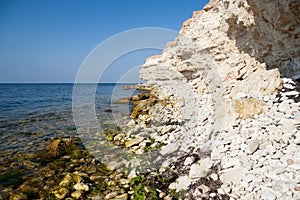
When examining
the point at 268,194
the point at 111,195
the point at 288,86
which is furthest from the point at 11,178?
the point at 288,86

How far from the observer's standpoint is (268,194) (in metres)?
2.98

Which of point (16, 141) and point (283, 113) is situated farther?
point (16, 141)

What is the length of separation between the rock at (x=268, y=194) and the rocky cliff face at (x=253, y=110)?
0.05 feet

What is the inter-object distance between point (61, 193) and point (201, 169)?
128 inches

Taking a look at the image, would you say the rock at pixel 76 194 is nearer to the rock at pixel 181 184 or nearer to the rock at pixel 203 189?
the rock at pixel 181 184

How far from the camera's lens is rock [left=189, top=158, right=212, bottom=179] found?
4.25 meters

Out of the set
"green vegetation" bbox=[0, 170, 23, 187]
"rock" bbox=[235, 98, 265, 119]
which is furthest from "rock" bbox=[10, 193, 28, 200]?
"rock" bbox=[235, 98, 265, 119]

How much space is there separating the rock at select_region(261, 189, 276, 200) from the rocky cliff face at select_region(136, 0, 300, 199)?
0.01 meters

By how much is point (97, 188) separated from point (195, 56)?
10305 millimetres

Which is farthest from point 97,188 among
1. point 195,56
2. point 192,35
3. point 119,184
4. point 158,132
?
point 192,35

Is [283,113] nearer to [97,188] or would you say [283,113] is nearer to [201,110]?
[201,110]

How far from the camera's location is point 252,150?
4.01 metres

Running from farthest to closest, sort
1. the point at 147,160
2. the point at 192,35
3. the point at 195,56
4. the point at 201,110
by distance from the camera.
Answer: the point at 192,35
the point at 195,56
the point at 201,110
the point at 147,160

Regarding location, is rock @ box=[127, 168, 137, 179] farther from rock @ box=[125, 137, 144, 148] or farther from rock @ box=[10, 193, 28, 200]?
rock @ box=[10, 193, 28, 200]
